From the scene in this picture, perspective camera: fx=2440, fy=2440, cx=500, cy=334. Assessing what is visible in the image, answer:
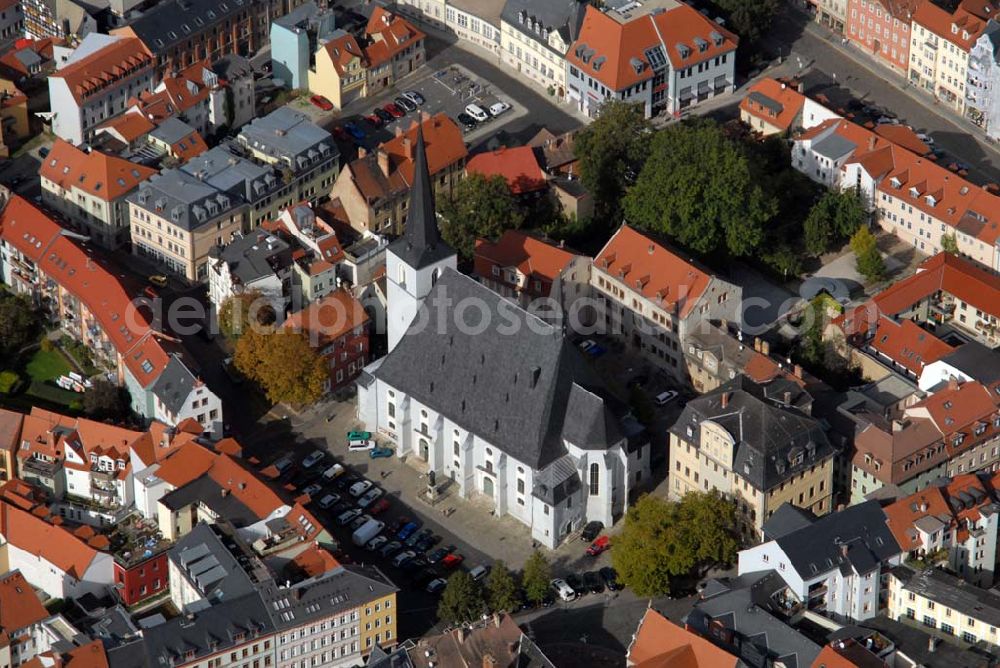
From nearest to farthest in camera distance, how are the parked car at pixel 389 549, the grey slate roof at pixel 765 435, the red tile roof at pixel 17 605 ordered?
the red tile roof at pixel 17 605
the grey slate roof at pixel 765 435
the parked car at pixel 389 549

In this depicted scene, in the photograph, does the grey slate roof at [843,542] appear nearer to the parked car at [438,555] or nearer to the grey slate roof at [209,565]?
the parked car at [438,555]

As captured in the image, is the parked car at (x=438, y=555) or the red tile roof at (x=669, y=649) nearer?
the red tile roof at (x=669, y=649)

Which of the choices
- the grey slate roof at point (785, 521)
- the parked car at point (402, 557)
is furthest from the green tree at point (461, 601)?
the grey slate roof at point (785, 521)

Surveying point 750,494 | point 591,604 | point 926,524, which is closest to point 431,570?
point 591,604

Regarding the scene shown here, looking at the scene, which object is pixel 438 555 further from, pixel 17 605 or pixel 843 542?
pixel 17 605

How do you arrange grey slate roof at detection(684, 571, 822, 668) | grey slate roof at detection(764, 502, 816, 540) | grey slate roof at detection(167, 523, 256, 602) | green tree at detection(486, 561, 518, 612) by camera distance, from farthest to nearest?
green tree at detection(486, 561, 518, 612) < grey slate roof at detection(764, 502, 816, 540) < grey slate roof at detection(167, 523, 256, 602) < grey slate roof at detection(684, 571, 822, 668)

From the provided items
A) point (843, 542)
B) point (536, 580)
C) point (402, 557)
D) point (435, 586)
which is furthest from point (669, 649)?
point (402, 557)

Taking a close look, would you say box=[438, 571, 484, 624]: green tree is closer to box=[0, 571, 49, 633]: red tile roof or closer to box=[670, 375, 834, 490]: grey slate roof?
box=[670, 375, 834, 490]: grey slate roof

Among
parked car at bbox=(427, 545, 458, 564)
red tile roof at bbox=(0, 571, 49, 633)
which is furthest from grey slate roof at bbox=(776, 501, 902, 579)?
red tile roof at bbox=(0, 571, 49, 633)
